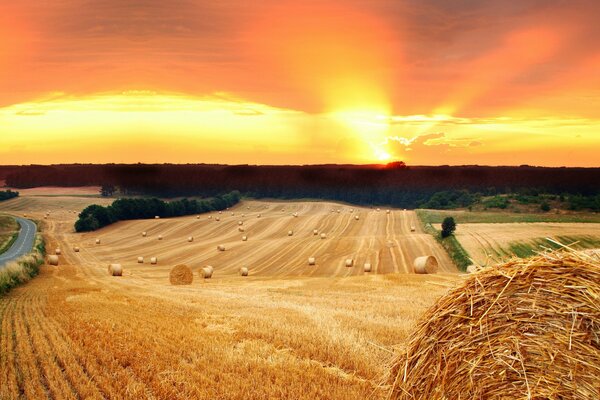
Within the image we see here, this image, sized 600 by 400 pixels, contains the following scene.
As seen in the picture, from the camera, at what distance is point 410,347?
669 cm

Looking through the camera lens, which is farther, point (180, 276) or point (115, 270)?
point (115, 270)

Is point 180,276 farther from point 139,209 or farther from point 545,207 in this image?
point 139,209

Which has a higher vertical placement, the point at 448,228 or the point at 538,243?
the point at 448,228

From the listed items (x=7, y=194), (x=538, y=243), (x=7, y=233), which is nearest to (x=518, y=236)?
(x=538, y=243)

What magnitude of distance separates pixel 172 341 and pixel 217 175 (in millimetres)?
126728

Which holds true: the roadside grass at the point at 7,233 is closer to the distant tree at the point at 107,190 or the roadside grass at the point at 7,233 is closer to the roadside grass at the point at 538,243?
the distant tree at the point at 107,190

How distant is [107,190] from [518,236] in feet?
362

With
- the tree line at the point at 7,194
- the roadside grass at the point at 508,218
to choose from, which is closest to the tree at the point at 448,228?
the roadside grass at the point at 508,218

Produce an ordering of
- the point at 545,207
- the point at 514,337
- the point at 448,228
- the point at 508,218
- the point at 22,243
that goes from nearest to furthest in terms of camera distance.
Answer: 1. the point at 514,337
2. the point at 448,228
3. the point at 22,243
4. the point at 508,218
5. the point at 545,207

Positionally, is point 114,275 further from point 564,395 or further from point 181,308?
point 564,395

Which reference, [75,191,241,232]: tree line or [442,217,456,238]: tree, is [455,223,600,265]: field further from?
[75,191,241,232]: tree line

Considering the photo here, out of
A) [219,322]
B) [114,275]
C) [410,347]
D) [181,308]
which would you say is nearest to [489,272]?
[410,347]

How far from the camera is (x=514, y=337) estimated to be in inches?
226

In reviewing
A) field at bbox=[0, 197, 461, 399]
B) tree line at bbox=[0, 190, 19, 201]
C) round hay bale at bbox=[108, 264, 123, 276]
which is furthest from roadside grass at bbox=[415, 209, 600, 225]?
tree line at bbox=[0, 190, 19, 201]
